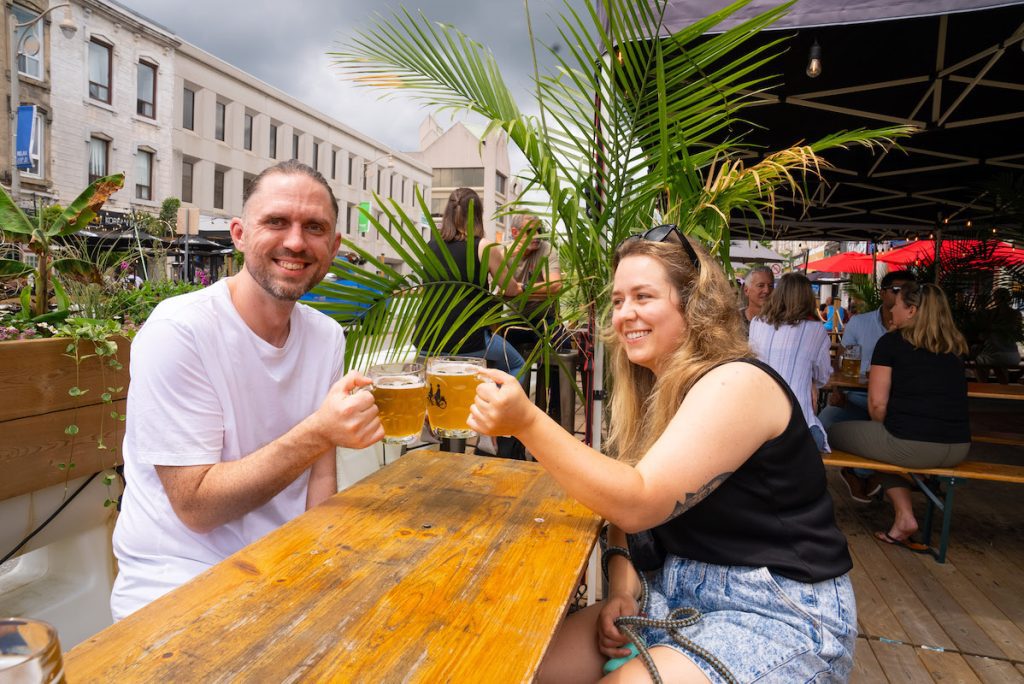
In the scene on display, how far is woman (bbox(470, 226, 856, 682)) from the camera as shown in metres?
1.22

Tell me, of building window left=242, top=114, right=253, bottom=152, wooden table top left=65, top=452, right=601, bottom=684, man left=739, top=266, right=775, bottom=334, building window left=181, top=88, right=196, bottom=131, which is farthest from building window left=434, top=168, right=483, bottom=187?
wooden table top left=65, top=452, right=601, bottom=684

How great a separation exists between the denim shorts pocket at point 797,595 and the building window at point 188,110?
3006cm

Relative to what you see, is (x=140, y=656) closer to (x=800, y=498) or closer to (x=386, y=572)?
(x=386, y=572)

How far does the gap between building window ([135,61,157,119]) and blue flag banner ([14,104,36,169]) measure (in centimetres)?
765

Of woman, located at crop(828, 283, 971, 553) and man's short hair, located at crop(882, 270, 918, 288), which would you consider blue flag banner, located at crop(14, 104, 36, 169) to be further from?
woman, located at crop(828, 283, 971, 553)

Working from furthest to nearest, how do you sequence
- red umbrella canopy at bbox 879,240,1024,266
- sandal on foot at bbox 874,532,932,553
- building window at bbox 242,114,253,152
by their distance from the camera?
building window at bbox 242,114,253,152 → red umbrella canopy at bbox 879,240,1024,266 → sandal on foot at bbox 874,532,932,553

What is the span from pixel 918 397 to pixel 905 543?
0.86 meters

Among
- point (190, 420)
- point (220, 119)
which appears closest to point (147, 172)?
point (220, 119)

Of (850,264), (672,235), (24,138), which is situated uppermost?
(24,138)

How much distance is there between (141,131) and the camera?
23.5 meters

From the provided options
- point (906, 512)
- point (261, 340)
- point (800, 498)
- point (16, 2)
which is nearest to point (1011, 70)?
point (906, 512)

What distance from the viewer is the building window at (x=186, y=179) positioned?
1039 inches

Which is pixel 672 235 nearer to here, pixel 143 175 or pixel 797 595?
pixel 797 595

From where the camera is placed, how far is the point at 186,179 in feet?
87.7
